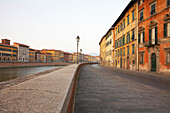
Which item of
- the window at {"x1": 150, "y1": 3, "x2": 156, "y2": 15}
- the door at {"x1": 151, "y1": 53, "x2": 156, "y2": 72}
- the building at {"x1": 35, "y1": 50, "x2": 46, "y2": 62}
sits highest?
the window at {"x1": 150, "y1": 3, "x2": 156, "y2": 15}

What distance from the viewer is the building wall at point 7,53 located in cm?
6462

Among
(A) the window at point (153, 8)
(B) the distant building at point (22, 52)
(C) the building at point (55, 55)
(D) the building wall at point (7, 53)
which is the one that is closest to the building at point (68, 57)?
(C) the building at point (55, 55)

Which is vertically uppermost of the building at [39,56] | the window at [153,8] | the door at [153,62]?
the window at [153,8]

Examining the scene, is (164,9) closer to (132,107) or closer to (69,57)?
(132,107)

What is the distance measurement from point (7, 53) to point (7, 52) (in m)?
0.63

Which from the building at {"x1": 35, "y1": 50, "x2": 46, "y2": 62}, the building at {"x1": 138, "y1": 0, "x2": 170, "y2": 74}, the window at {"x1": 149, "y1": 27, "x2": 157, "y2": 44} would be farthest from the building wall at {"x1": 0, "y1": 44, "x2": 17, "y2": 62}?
the window at {"x1": 149, "y1": 27, "x2": 157, "y2": 44}

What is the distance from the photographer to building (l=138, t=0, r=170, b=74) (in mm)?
13948

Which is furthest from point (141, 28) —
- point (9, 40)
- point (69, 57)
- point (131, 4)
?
point (69, 57)

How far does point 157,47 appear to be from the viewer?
603 inches

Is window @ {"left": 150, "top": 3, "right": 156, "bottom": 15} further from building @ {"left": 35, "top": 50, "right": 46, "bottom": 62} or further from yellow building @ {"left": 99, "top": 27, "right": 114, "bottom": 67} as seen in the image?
building @ {"left": 35, "top": 50, "right": 46, "bottom": 62}

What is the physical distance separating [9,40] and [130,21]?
8226 cm

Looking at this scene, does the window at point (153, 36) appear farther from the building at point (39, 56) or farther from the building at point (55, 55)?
the building at point (55, 55)

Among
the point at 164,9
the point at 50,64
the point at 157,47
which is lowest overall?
the point at 50,64

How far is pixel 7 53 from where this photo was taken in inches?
2672
